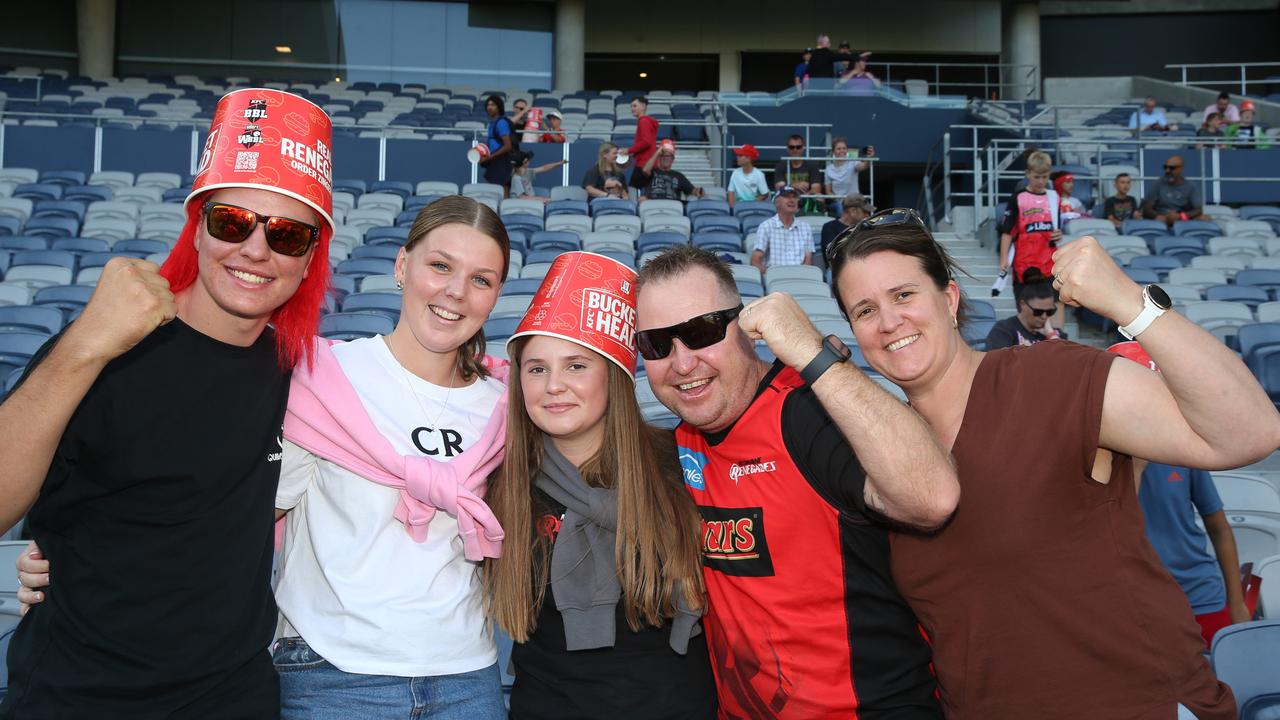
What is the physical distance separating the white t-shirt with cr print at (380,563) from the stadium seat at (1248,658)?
7.01 feet

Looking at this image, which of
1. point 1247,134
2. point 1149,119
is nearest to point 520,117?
point 1247,134

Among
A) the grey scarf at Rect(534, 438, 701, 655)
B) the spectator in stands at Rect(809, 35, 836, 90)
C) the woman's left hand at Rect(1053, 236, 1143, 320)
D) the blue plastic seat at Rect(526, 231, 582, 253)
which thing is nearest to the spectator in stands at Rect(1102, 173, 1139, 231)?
the blue plastic seat at Rect(526, 231, 582, 253)

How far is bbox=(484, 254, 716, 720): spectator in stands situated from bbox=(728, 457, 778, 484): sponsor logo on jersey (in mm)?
169

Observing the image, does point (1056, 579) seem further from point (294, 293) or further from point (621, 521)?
point (294, 293)

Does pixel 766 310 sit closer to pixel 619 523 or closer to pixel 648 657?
pixel 619 523

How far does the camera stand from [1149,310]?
5.40 ft

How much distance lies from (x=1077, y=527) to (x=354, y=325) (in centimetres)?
486

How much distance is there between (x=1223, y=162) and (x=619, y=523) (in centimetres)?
1627

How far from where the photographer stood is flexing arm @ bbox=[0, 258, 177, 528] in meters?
1.56

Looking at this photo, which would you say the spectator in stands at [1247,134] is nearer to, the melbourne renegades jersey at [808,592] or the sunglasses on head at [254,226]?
the melbourne renegades jersey at [808,592]

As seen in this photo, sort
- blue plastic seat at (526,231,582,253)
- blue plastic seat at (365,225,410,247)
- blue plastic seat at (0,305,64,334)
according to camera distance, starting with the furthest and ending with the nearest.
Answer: blue plastic seat at (365,225,410,247), blue plastic seat at (526,231,582,253), blue plastic seat at (0,305,64,334)

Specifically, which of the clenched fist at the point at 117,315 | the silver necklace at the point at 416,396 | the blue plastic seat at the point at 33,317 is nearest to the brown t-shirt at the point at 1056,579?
the silver necklace at the point at 416,396

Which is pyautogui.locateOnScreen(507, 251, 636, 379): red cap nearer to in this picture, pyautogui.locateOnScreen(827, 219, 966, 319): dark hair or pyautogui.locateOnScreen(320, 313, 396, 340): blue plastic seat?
pyautogui.locateOnScreen(827, 219, 966, 319): dark hair

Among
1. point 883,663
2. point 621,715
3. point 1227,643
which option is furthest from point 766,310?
point 1227,643
